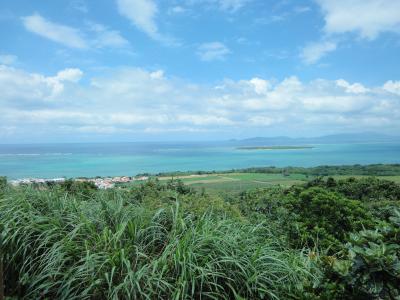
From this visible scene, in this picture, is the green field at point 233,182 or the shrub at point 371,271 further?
the green field at point 233,182

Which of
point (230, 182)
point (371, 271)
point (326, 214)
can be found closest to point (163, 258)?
point (371, 271)

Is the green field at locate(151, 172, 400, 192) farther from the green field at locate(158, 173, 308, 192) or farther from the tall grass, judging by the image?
the tall grass

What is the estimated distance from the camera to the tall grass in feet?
9.00

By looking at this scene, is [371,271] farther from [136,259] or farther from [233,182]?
[233,182]

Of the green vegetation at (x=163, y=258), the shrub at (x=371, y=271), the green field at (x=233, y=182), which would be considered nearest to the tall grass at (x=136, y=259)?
the green vegetation at (x=163, y=258)

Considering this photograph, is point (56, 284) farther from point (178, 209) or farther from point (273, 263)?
point (273, 263)

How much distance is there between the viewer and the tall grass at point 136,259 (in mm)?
2744

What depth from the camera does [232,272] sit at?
9.45 ft

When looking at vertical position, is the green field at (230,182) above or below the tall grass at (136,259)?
below

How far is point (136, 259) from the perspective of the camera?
2938 mm

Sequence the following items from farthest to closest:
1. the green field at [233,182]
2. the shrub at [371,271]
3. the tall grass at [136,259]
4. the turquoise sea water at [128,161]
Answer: the turquoise sea water at [128,161] → the green field at [233,182] → the tall grass at [136,259] → the shrub at [371,271]

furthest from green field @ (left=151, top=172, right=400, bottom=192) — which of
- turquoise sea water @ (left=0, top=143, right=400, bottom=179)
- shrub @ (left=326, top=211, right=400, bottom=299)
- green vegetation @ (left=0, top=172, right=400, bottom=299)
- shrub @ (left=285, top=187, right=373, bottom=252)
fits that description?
shrub @ (left=326, top=211, right=400, bottom=299)

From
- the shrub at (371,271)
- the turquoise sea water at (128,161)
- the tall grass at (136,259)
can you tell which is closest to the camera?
the shrub at (371,271)

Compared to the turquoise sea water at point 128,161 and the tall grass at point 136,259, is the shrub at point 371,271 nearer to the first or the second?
the tall grass at point 136,259
